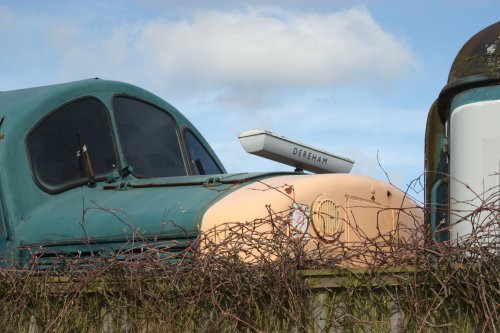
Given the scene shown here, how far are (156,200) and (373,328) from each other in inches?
86.1

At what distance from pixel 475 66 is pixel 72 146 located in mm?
2777

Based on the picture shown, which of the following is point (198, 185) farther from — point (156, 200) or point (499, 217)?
point (499, 217)

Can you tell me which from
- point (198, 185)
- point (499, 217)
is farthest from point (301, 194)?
point (499, 217)

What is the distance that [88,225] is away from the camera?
5246 mm

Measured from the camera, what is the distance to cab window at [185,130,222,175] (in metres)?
6.77

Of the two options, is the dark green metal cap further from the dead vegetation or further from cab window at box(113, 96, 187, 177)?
cab window at box(113, 96, 187, 177)

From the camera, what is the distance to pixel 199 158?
693cm

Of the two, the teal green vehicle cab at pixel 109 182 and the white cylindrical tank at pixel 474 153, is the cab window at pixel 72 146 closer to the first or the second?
the teal green vehicle cab at pixel 109 182

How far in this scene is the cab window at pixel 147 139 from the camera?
6.17m

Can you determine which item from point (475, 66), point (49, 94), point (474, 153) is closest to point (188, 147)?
point (49, 94)

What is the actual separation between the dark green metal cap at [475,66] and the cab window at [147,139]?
2437 millimetres

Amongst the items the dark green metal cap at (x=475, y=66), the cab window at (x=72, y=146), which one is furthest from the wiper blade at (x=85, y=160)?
the dark green metal cap at (x=475, y=66)

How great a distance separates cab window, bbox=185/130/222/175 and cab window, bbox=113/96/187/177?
0.47ft

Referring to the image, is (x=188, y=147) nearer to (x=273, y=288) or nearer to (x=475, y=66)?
(x=475, y=66)
